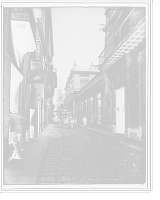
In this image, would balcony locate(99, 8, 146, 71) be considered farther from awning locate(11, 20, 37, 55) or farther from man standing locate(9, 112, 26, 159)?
man standing locate(9, 112, 26, 159)

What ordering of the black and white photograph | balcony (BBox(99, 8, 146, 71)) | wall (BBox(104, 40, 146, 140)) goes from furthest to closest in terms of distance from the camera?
1. wall (BBox(104, 40, 146, 140))
2. balcony (BBox(99, 8, 146, 71))
3. the black and white photograph

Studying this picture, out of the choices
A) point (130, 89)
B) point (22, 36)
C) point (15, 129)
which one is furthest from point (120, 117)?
point (22, 36)

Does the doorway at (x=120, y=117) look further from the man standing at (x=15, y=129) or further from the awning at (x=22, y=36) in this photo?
the man standing at (x=15, y=129)

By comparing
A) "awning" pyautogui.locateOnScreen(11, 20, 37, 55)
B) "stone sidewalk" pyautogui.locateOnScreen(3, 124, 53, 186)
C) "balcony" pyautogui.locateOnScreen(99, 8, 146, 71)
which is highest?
"balcony" pyautogui.locateOnScreen(99, 8, 146, 71)

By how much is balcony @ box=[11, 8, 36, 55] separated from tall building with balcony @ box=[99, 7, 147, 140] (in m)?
4.26

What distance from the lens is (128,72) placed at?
35.4 feet

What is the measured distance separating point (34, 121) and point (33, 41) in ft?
18.1

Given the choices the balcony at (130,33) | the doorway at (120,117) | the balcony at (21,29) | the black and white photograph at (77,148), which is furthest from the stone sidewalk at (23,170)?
the doorway at (120,117)

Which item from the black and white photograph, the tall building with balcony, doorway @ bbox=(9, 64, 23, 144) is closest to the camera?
the black and white photograph

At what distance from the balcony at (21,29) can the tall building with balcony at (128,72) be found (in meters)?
4.26

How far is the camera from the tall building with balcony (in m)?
8.98

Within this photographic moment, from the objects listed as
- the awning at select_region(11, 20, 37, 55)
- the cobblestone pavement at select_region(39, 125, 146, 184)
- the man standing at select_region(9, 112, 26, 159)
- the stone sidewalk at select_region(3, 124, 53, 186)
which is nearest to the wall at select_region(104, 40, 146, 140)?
the cobblestone pavement at select_region(39, 125, 146, 184)
